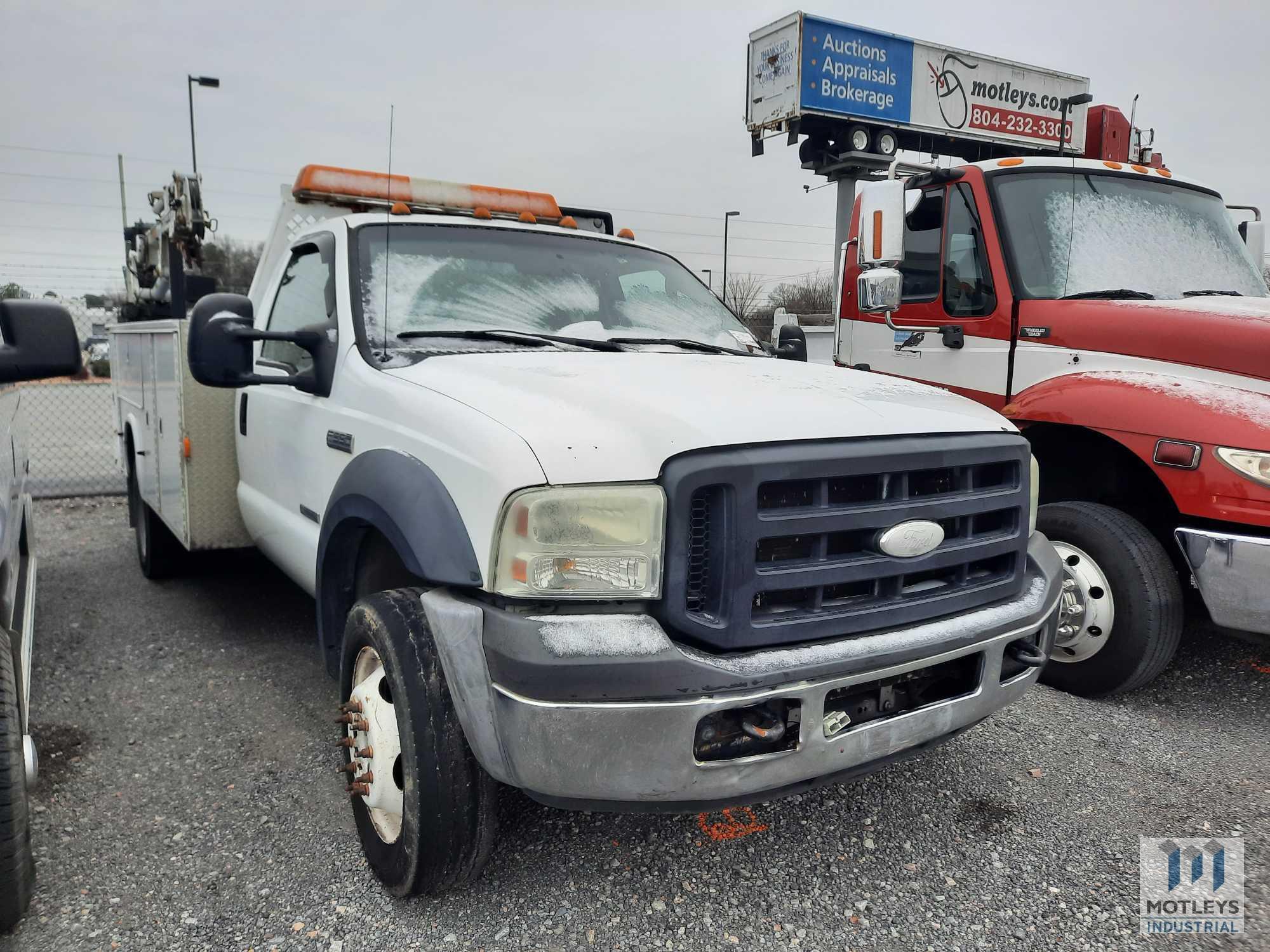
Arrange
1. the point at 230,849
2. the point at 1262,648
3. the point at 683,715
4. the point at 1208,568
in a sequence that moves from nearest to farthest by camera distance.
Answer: the point at 683,715
the point at 230,849
the point at 1208,568
the point at 1262,648

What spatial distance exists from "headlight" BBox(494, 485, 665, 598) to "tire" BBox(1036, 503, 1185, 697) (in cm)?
249

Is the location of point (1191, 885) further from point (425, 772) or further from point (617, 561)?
point (425, 772)

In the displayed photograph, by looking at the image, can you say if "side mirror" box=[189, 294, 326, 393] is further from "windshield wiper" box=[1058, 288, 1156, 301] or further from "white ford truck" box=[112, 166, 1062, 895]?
"windshield wiper" box=[1058, 288, 1156, 301]

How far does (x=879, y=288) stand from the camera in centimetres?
403

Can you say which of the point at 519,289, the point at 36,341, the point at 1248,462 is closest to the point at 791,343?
the point at 519,289

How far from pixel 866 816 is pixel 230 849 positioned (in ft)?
6.35

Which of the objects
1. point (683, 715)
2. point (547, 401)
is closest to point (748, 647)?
point (683, 715)

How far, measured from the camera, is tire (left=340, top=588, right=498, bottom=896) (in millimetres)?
2162

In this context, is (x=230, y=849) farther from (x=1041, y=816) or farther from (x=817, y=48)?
(x=817, y=48)

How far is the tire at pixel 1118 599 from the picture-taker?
3.60 metres

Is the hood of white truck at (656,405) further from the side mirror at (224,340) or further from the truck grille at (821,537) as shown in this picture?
the side mirror at (224,340)

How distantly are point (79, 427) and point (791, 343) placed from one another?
1218 cm

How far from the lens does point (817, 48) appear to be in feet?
67.4

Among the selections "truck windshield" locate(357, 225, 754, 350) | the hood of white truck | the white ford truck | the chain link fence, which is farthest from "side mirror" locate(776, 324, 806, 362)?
the chain link fence
